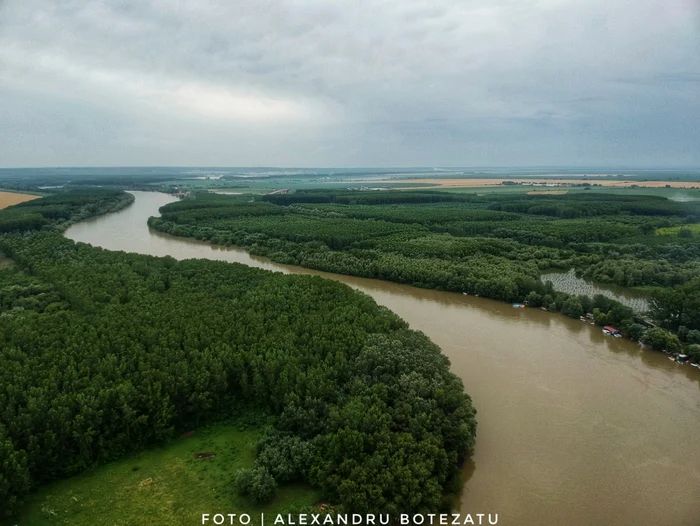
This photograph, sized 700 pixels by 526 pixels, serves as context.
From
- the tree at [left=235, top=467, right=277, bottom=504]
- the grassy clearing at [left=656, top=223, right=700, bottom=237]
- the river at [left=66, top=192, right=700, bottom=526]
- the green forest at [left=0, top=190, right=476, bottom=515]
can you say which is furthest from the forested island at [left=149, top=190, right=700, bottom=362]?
the tree at [left=235, top=467, right=277, bottom=504]

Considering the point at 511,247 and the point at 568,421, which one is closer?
the point at 568,421

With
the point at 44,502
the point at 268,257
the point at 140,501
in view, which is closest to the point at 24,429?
the point at 44,502

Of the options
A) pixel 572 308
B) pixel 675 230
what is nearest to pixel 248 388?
pixel 572 308

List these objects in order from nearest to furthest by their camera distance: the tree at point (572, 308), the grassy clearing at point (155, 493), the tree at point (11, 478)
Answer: the tree at point (11, 478) → the grassy clearing at point (155, 493) → the tree at point (572, 308)

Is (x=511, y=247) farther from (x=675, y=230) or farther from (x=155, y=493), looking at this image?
(x=155, y=493)

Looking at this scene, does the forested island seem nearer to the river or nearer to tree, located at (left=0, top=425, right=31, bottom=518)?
the river

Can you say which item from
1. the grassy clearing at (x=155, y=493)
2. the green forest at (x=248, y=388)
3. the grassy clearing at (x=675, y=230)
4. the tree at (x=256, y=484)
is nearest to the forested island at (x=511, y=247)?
the grassy clearing at (x=675, y=230)

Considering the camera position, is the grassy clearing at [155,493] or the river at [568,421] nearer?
the grassy clearing at [155,493]

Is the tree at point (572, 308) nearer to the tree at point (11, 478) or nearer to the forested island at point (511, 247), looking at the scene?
the forested island at point (511, 247)
